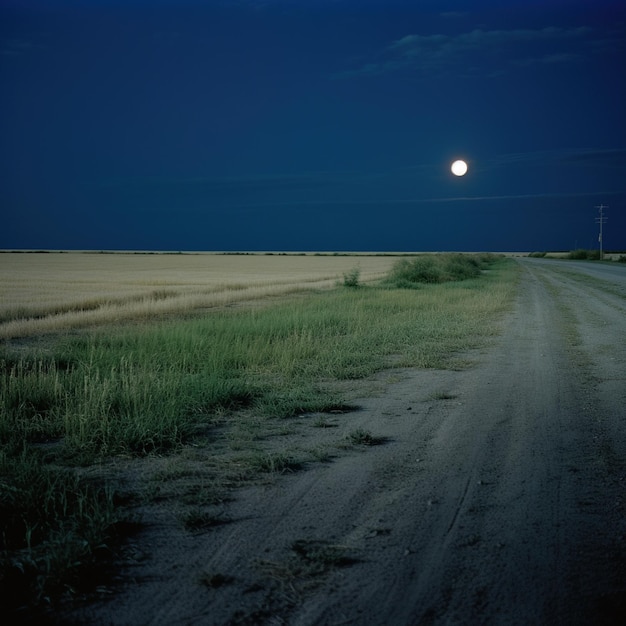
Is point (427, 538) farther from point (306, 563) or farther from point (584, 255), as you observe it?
point (584, 255)

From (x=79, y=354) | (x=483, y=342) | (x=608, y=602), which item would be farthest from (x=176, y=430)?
(x=483, y=342)

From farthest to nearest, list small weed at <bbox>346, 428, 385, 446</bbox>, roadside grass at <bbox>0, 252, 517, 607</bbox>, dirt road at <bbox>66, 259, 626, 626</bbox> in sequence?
small weed at <bbox>346, 428, 385, 446</bbox> → roadside grass at <bbox>0, 252, 517, 607</bbox> → dirt road at <bbox>66, 259, 626, 626</bbox>

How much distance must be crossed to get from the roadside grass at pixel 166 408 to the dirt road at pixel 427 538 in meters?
0.45

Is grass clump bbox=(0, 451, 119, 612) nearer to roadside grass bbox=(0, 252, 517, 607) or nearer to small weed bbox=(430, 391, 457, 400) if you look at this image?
roadside grass bbox=(0, 252, 517, 607)

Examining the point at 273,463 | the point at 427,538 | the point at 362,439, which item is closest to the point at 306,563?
the point at 427,538

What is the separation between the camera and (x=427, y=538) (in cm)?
392

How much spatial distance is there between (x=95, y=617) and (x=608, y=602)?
9.05 feet

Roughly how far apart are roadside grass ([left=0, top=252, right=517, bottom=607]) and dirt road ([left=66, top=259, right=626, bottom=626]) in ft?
1.47

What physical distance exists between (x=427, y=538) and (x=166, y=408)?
3711mm

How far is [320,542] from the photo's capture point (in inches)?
153

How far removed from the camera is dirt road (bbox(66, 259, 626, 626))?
317 centimetres

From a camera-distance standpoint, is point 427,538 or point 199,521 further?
point 199,521

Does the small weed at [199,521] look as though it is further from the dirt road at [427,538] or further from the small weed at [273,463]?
the small weed at [273,463]

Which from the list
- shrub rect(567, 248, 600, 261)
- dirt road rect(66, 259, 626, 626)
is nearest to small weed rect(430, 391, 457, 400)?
dirt road rect(66, 259, 626, 626)
